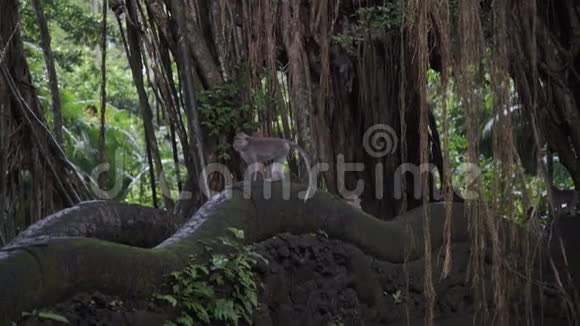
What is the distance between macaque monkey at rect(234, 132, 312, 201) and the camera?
551 cm

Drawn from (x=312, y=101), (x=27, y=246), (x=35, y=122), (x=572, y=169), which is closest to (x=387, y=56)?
(x=312, y=101)

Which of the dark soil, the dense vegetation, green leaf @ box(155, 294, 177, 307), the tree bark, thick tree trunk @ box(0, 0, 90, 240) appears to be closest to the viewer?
green leaf @ box(155, 294, 177, 307)

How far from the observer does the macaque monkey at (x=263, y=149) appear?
5.51 meters

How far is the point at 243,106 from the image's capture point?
5.93 metres

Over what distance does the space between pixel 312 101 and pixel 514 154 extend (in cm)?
260

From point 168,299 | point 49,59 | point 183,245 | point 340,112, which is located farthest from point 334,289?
point 49,59

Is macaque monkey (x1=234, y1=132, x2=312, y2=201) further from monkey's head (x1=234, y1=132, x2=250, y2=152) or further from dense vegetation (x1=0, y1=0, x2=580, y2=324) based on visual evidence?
dense vegetation (x1=0, y1=0, x2=580, y2=324)

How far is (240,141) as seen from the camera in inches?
224

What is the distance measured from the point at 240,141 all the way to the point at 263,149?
24 cm

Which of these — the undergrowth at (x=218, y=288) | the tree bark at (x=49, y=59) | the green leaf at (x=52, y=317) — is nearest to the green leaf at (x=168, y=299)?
the undergrowth at (x=218, y=288)

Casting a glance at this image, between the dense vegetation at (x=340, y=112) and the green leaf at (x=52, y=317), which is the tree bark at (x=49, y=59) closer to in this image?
the dense vegetation at (x=340, y=112)

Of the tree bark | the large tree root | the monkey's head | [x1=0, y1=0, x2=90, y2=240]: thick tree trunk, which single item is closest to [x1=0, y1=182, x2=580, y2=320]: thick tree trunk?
the large tree root

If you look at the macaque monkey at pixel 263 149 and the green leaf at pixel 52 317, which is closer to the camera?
the green leaf at pixel 52 317

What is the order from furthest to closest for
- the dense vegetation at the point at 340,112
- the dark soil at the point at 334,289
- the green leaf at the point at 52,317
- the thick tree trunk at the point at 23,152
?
the thick tree trunk at the point at 23,152 < the dark soil at the point at 334,289 < the dense vegetation at the point at 340,112 < the green leaf at the point at 52,317
